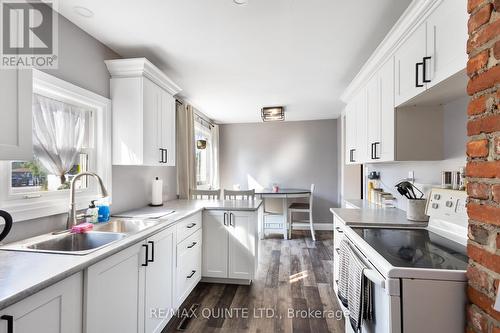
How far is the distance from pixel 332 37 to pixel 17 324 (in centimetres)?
255

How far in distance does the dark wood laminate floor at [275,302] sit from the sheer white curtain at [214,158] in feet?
7.61

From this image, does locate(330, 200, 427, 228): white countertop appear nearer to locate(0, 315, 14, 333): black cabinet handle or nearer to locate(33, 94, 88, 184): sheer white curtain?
locate(0, 315, 14, 333): black cabinet handle

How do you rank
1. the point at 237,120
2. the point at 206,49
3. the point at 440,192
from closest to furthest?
1. the point at 440,192
2. the point at 206,49
3. the point at 237,120

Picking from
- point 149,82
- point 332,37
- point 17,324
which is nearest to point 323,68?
point 332,37

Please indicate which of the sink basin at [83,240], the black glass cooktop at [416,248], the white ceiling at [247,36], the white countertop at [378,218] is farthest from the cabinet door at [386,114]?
the sink basin at [83,240]

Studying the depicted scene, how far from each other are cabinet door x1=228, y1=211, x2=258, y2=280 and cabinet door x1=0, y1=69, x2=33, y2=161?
1.89 meters

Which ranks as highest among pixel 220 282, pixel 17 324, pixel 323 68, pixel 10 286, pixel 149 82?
pixel 323 68

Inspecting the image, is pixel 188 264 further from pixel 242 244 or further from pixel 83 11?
pixel 83 11

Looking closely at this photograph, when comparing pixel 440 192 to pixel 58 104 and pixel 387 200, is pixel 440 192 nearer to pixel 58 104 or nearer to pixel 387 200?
pixel 387 200

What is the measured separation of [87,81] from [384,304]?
2512mm

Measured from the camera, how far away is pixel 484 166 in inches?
32.8

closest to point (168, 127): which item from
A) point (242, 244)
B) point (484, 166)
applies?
point (242, 244)

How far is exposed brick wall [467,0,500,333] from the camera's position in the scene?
79 centimetres

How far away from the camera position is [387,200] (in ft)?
8.06
